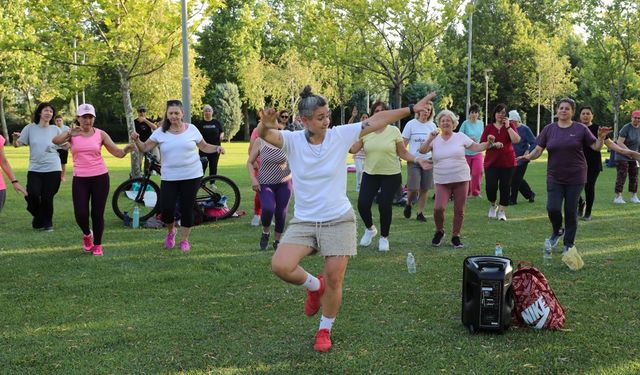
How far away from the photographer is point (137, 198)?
1021cm

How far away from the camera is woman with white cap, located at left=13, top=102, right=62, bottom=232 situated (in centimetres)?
958

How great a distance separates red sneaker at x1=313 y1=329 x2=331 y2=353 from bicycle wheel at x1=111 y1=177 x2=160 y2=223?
616cm

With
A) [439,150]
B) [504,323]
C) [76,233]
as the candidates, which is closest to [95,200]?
[76,233]

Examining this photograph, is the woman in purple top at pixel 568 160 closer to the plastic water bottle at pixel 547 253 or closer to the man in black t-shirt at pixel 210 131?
the plastic water bottle at pixel 547 253

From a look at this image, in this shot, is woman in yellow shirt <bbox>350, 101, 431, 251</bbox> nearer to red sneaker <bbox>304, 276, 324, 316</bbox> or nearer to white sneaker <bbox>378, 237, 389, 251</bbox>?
white sneaker <bbox>378, 237, 389, 251</bbox>

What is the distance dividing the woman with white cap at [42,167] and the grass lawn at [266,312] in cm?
60

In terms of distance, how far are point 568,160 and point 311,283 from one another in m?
4.03

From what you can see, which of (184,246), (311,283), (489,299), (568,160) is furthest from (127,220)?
(489,299)

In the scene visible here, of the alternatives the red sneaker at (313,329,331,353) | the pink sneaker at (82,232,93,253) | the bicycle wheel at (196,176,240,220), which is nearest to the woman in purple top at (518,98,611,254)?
the red sneaker at (313,329,331,353)

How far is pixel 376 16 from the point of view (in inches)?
806

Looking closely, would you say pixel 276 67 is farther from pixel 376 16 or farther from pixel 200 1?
pixel 200 1

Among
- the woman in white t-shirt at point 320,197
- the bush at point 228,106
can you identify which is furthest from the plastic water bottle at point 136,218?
the bush at point 228,106

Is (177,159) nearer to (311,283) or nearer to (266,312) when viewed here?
(266,312)

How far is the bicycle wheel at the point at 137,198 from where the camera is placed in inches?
399
